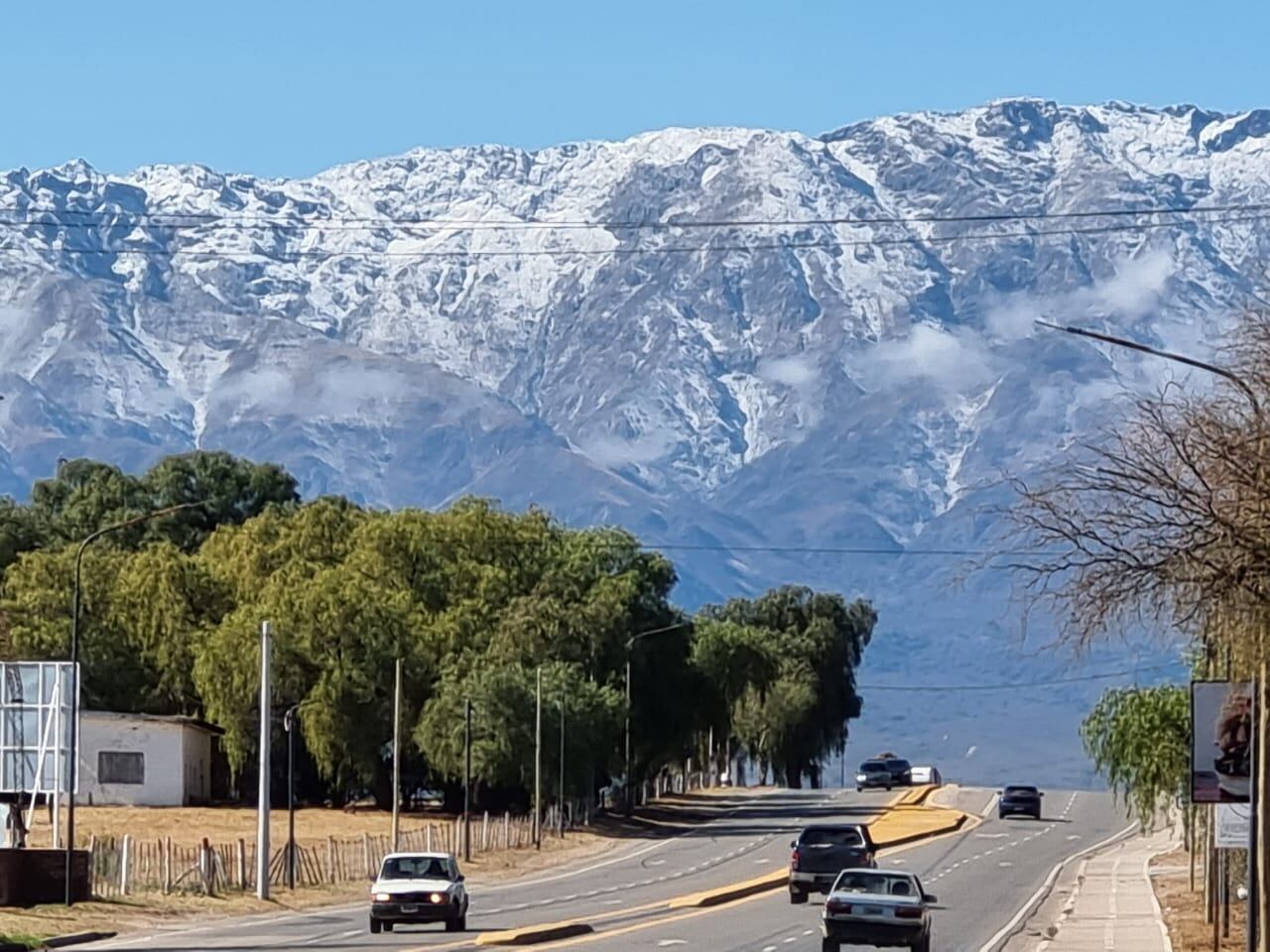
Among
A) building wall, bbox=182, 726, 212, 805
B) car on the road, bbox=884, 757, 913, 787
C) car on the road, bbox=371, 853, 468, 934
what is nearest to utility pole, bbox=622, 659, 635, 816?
building wall, bbox=182, 726, 212, 805

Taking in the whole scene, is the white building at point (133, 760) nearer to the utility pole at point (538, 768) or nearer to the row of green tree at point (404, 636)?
the row of green tree at point (404, 636)

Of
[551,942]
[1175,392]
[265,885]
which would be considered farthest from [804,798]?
[1175,392]

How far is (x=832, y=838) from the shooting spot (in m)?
60.3

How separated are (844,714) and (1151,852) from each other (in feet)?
279

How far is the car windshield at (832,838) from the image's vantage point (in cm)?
5981

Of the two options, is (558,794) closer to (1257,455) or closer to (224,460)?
(224,460)

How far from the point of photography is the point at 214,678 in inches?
4134

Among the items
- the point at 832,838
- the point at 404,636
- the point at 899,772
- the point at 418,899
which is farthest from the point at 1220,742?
the point at 899,772

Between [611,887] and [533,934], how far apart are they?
25153 millimetres

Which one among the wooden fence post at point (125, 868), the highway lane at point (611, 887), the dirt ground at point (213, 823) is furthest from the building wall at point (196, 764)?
the wooden fence post at point (125, 868)

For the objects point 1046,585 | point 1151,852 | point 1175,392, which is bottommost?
point 1151,852

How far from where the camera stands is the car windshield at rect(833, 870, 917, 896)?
42.9 m

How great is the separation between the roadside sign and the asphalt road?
10.2 m

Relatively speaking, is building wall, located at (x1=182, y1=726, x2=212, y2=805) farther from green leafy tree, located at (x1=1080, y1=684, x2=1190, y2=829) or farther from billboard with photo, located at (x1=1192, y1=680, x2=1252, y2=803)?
billboard with photo, located at (x1=1192, y1=680, x2=1252, y2=803)
